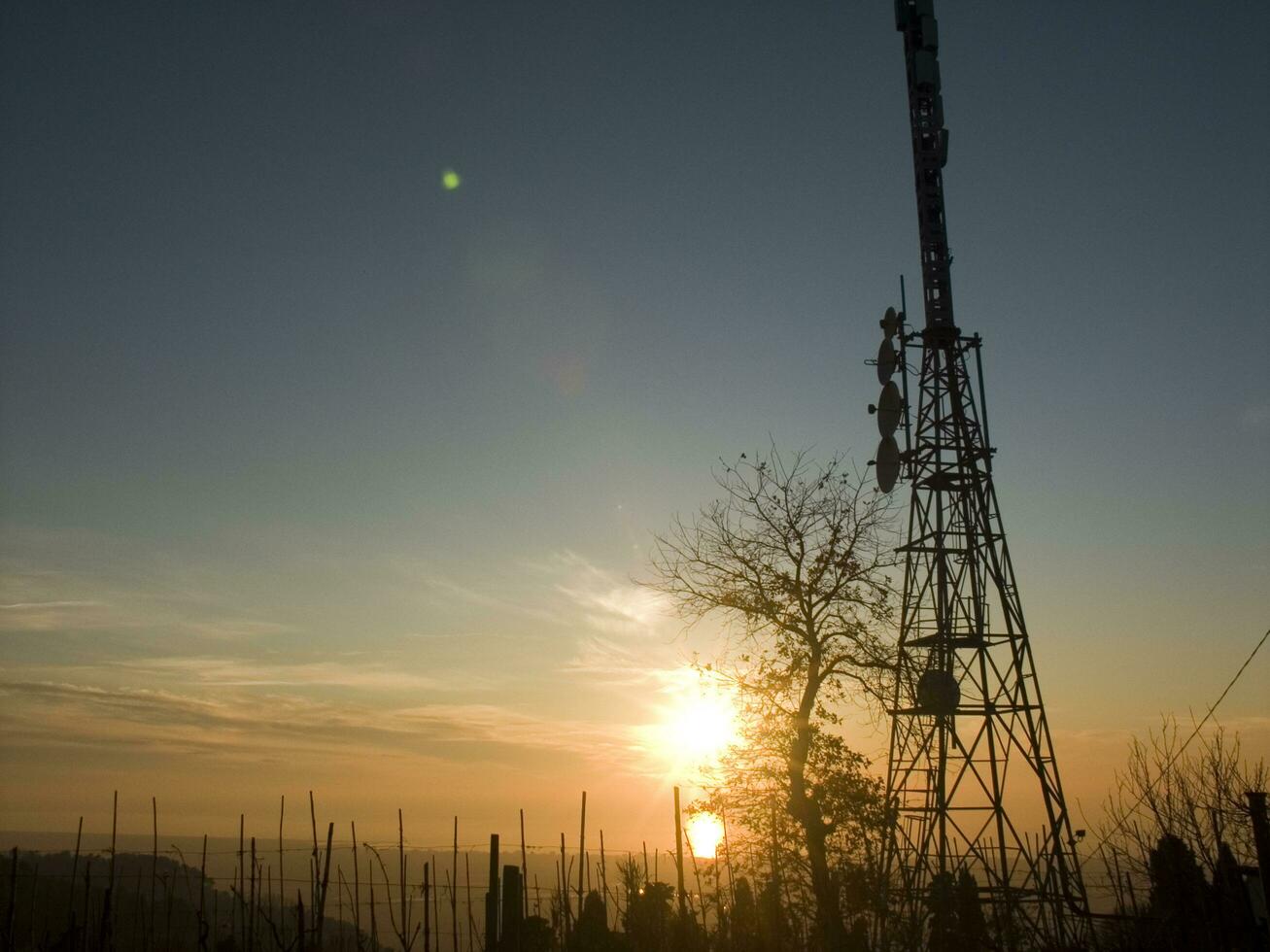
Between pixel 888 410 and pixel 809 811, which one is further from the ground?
pixel 888 410

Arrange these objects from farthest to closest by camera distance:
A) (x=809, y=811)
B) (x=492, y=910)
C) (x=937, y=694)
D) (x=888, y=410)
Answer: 1. (x=888, y=410)
2. (x=937, y=694)
3. (x=809, y=811)
4. (x=492, y=910)

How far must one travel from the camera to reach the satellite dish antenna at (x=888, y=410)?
80.7 ft

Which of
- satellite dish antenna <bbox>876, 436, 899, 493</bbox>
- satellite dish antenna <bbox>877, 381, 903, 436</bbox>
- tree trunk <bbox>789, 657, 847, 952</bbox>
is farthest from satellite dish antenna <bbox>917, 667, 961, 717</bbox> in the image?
satellite dish antenna <bbox>877, 381, 903, 436</bbox>

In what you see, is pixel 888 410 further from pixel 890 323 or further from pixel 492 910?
pixel 492 910

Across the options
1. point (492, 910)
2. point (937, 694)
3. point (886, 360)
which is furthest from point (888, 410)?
point (492, 910)

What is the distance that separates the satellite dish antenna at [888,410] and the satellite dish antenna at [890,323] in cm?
141

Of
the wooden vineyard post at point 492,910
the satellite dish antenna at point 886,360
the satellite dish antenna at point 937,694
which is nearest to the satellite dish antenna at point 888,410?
the satellite dish antenna at point 886,360

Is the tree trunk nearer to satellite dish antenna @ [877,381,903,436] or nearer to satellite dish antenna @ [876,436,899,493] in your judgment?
satellite dish antenna @ [876,436,899,493]

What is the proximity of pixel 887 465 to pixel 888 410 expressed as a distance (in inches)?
73.1

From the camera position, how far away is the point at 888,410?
2469cm

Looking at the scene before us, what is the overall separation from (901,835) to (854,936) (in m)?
5.37

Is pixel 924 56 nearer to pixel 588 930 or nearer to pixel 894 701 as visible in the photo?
pixel 894 701

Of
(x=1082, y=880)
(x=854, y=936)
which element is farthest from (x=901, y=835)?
(x=854, y=936)

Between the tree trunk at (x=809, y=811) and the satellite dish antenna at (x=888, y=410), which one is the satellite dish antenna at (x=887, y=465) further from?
the tree trunk at (x=809, y=811)
